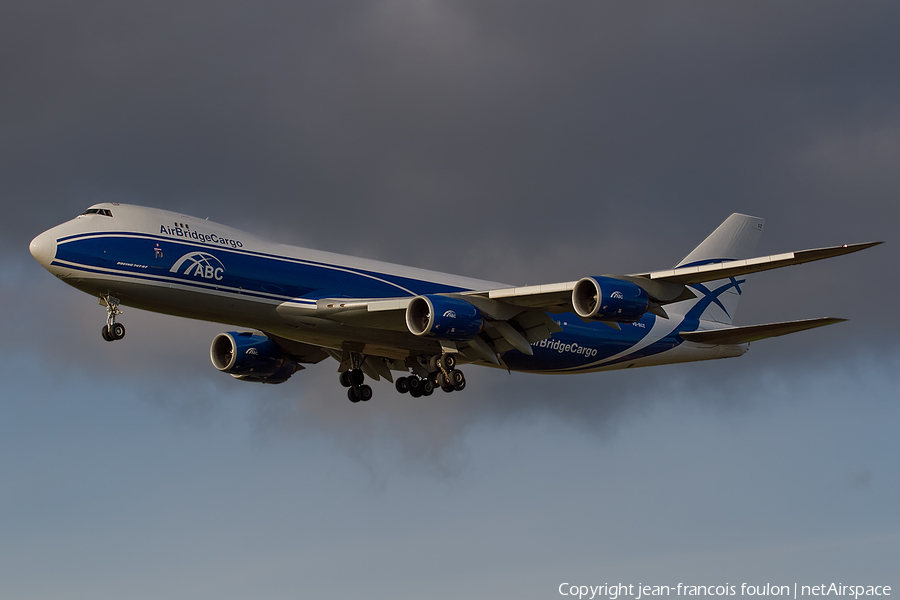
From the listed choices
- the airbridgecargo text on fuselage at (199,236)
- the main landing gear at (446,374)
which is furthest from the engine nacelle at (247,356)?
the airbridgecargo text on fuselage at (199,236)

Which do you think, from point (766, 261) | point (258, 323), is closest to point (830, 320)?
point (766, 261)

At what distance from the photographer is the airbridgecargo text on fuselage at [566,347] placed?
137 ft

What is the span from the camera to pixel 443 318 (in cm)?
3478

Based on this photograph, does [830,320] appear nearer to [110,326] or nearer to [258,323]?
[258,323]

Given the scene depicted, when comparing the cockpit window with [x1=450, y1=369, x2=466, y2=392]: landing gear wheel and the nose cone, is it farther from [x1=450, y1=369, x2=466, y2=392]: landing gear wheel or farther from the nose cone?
[x1=450, y1=369, x2=466, y2=392]: landing gear wheel

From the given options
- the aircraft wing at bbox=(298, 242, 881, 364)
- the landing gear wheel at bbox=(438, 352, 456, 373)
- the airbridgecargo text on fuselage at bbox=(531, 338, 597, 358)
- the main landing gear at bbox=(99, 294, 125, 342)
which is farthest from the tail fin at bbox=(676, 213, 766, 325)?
the main landing gear at bbox=(99, 294, 125, 342)

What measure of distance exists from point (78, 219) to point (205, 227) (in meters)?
4.19

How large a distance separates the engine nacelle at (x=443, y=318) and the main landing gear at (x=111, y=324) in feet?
31.6

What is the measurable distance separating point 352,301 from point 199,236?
5.76 m

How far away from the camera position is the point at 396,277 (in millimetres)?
38875

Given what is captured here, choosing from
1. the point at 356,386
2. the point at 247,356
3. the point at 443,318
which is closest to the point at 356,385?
the point at 356,386

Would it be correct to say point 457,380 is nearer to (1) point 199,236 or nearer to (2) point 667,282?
(2) point 667,282

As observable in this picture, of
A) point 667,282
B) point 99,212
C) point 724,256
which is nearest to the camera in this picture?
point 99,212

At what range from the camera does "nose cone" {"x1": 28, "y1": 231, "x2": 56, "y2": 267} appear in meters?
32.9
